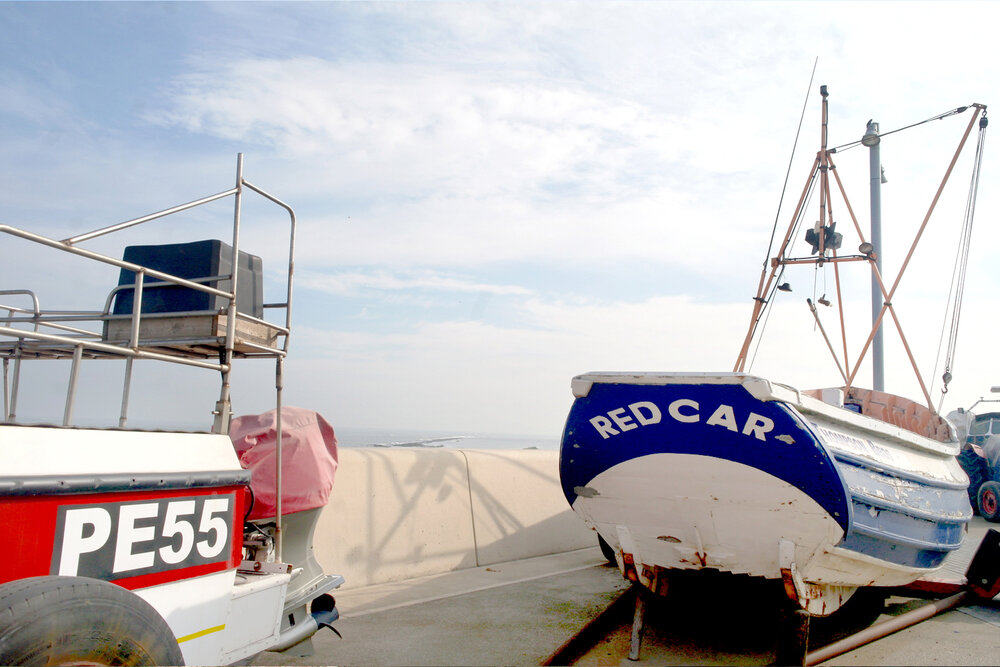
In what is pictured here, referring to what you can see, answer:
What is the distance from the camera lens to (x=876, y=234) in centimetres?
995

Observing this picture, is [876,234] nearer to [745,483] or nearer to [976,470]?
[976,470]

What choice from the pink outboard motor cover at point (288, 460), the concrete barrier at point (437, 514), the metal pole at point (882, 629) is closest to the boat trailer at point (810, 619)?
the metal pole at point (882, 629)

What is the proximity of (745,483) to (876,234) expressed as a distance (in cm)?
713

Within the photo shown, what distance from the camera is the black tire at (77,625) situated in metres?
2.17

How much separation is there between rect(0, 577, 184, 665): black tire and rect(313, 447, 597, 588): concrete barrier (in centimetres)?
332

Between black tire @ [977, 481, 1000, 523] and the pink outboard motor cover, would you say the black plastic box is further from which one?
black tire @ [977, 481, 1000, 523]

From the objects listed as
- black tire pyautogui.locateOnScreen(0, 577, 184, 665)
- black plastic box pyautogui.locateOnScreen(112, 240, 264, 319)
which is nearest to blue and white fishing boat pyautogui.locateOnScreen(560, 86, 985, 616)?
black plastic box pyautogui.locateOnScreen(112, 240, 264, 319)

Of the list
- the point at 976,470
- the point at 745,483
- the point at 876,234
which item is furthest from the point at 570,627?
A: the point at 976,470

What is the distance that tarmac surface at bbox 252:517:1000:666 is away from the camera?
460 cm

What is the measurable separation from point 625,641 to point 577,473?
1.34m

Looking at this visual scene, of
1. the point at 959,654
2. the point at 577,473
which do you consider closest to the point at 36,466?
the point at 577,473

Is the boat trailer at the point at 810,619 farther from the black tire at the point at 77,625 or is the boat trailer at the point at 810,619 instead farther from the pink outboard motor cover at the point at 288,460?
the black tire at the point at 77,625

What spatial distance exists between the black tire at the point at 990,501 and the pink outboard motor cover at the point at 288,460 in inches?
459

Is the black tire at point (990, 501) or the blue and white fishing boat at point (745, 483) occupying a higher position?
the blue and white fishing boat at point (745, 483)
